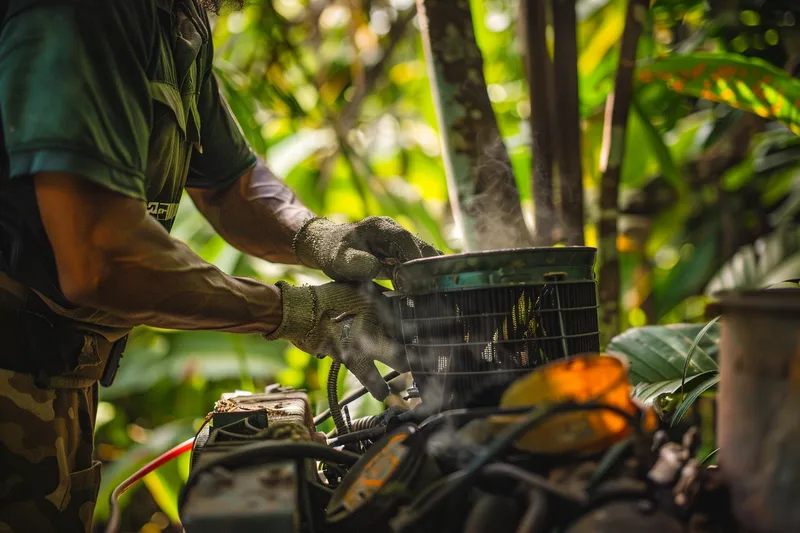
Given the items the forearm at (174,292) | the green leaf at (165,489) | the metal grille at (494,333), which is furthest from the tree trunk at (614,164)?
the green leaf at (165,489)

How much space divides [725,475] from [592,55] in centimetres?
352

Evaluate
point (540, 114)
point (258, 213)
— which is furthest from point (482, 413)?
point (540, 114)

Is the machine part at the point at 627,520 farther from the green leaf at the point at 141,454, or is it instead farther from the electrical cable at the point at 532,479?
the green leaf at the point at 141,454

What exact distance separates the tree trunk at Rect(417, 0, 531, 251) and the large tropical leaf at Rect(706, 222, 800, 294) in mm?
1495

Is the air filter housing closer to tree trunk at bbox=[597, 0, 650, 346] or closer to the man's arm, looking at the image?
the man's arm

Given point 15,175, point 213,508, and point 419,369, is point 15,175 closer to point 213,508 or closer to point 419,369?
point 213,508

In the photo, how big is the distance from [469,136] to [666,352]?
809mm

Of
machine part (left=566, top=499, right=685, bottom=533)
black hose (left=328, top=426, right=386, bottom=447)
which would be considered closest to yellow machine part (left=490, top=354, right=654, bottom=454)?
machine part (left=566, top=499, right=685, bottom=533)

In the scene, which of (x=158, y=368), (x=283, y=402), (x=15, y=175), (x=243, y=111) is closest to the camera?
(x=15, y=175)

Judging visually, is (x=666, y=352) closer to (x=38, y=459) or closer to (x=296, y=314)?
(x=296, y=314)

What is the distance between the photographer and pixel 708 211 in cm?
420

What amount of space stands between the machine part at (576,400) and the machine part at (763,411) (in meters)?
0.13

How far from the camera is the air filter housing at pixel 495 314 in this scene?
46.8 inches

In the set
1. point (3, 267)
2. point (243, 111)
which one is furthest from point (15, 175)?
point (243, 111)
